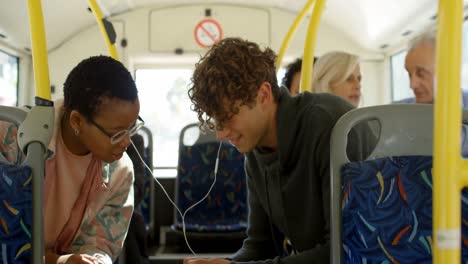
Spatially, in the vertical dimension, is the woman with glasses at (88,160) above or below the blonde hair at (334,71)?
below

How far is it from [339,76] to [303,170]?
1.27 meters

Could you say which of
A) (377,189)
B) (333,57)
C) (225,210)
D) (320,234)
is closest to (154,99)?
(225,210)

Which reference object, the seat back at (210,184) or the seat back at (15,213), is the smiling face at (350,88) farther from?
the seat back at (15,213)

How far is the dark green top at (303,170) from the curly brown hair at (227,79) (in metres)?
0.11

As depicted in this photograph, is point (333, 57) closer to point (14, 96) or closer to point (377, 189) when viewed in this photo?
point (377, 189)

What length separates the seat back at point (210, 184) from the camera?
148 inches

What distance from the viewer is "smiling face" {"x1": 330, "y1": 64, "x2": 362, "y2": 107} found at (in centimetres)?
271

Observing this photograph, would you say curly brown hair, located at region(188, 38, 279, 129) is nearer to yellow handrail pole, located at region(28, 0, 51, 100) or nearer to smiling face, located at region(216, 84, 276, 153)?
smiling face, located at region(216, 84, 276, 153)

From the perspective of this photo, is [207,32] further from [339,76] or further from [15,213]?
[15,213]

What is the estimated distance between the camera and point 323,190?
1.53 metres

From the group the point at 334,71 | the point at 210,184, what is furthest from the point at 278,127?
the point at 210,184

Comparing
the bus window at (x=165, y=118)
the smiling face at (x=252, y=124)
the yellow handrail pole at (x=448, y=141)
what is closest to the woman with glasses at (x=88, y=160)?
the smiling face at (x=252, y=124)

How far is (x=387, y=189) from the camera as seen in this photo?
48.8 inches

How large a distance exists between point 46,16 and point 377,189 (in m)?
4.36
